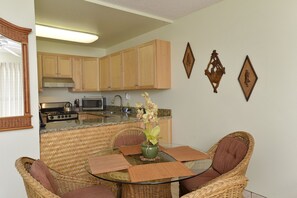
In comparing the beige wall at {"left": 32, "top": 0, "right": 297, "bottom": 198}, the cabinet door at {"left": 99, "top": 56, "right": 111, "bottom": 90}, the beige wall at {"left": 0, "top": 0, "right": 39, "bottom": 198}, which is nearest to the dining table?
the beige wall at {"left": 0, "top": 0, "right": 39, "bottom": 198}

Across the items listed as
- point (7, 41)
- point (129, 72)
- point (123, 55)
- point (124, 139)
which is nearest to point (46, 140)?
point (124, 139)

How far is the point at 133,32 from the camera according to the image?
3.88 meters

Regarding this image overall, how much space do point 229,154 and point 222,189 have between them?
1.13 m

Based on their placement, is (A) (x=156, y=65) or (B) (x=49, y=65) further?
(B) (x=49, y=65)

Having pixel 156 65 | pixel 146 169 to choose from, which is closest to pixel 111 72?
pixel 156 65

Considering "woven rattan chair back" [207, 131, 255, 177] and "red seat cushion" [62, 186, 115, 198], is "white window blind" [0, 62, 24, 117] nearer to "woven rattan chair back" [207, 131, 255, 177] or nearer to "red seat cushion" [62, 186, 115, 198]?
"red seat cushion" [62, 186, 115, 198]

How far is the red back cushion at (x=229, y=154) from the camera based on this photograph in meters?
1.85

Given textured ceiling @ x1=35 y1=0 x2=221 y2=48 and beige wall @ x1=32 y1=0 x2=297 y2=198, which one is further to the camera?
textured ceiling @ x1=35 y1=0 x2=221 y2=48

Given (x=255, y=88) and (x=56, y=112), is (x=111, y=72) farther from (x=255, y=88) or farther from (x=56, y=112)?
(x=255, y=88)

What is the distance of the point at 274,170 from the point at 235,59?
1353 millimetres

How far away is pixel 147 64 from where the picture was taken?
344cm

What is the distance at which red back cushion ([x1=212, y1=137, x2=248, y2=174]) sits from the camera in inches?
72.8

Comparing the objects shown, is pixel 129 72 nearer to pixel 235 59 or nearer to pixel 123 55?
pixel 123 55

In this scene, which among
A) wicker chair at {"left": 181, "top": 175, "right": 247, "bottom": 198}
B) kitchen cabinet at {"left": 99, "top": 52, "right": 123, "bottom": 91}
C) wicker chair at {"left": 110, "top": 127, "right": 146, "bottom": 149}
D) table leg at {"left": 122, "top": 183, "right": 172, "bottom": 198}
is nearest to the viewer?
wicker chair at {"left": 181, "top": 175, "right": 247, "bottom": 198}
